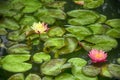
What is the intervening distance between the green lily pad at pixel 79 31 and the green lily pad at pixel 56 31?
0.13 feet

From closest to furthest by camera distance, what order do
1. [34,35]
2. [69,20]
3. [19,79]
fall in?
[19,79]
[34,35]
[69,20]

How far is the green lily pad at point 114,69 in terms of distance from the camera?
138cm

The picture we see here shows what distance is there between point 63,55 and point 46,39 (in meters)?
0.15

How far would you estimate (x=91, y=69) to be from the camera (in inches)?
55.6

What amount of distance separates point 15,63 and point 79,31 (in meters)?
0.42

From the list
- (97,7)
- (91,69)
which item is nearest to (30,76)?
(91,69)

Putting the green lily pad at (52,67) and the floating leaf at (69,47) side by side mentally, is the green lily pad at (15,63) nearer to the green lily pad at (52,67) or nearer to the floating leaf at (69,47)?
the green lily pad at (52,67)

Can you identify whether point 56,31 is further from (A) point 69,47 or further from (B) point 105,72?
(B) point 105,72

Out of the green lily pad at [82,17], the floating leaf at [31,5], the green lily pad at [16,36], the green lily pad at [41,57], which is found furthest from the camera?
the floating leaf at [31,5]

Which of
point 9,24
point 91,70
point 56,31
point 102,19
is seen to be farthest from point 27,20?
point 91,70

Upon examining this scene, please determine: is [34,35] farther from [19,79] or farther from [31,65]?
[19,79]

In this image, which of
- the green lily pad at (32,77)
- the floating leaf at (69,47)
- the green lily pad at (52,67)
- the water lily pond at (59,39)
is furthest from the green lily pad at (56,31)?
the green lily pad at (32,77)

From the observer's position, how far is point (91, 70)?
1407 mm

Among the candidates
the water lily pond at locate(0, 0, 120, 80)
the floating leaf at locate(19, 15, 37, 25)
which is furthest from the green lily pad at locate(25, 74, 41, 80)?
the floating leaf at locate(19, 15, 37, 25)
